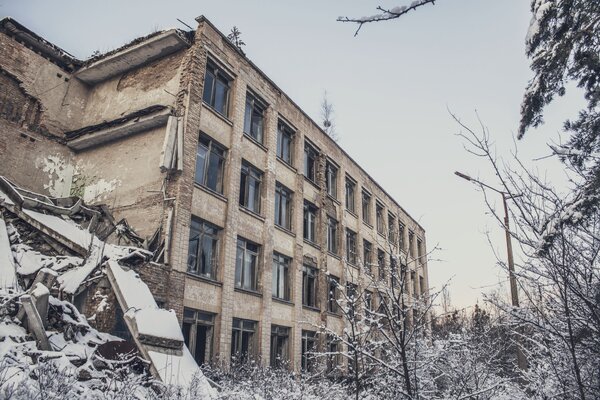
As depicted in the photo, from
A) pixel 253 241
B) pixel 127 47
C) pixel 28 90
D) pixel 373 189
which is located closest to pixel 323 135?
pixel 373 189

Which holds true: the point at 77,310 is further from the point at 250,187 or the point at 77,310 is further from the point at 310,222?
the point at 310,222

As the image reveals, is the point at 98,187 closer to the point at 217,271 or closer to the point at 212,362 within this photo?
the point at 217,271

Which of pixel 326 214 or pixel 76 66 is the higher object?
pixel 76 66

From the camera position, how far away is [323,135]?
23.6 metres

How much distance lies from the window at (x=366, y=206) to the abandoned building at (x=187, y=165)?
861cm

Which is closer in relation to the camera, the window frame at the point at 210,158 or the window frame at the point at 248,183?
the window frame at the point at 210,158

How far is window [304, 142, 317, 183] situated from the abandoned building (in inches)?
83.0

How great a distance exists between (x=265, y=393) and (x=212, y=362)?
4.62 m

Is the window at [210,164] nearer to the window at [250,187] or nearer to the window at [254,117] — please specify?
the window at [250,187]

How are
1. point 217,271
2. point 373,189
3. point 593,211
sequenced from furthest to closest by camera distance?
point 373,189 → point 217,271 → point 593,211

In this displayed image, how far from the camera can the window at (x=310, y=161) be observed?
2214 centimetres

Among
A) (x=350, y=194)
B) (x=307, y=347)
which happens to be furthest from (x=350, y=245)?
(x=307, y=347)

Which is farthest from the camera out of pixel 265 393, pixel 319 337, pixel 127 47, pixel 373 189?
pixel 373 189

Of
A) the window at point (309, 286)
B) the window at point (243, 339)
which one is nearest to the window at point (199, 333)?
the window at point (243, 339)
